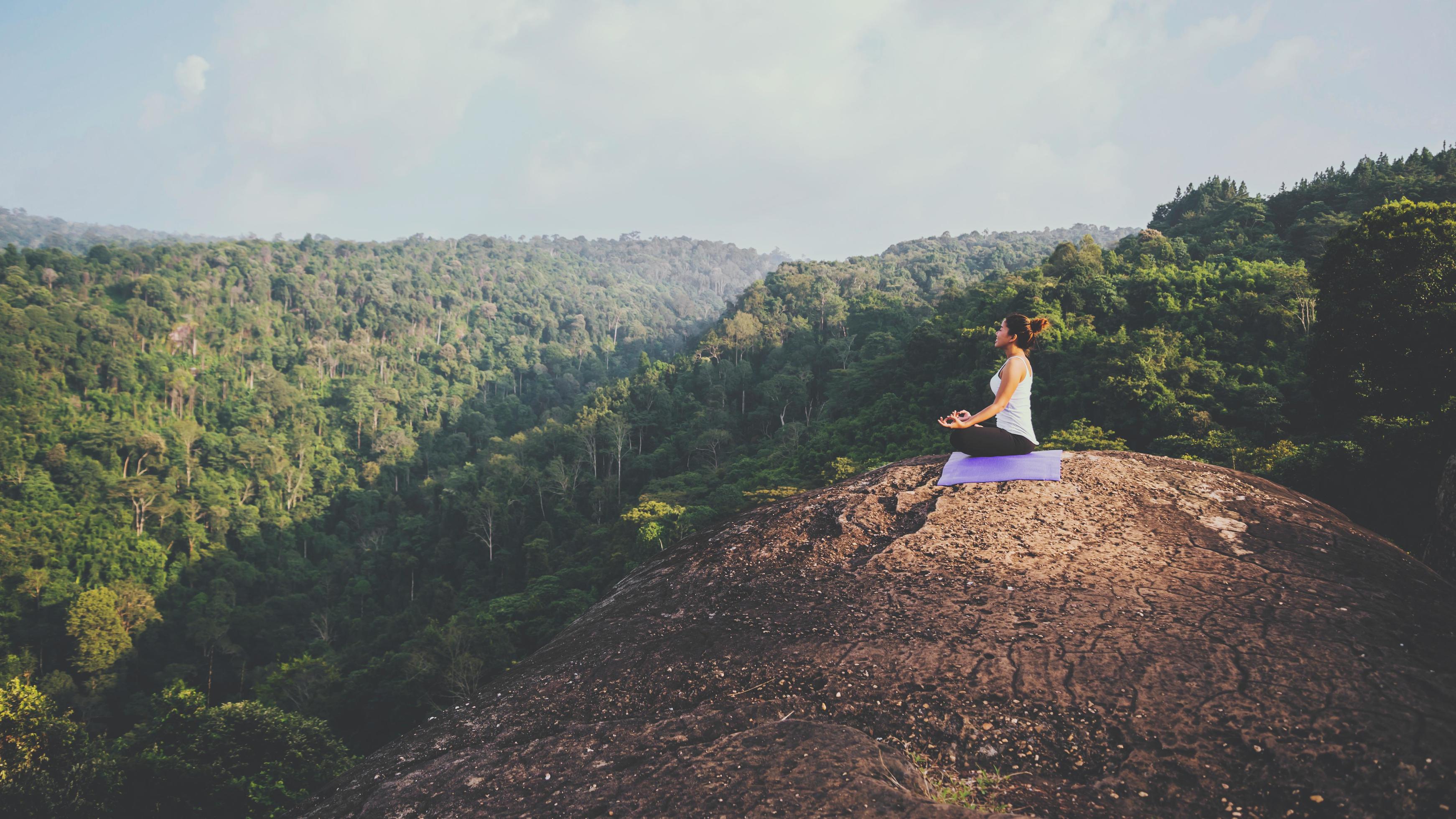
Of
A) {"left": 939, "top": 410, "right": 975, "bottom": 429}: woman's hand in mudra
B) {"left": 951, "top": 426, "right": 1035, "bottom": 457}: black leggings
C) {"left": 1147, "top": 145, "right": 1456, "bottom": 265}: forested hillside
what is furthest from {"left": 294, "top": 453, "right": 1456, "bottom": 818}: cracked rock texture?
{"left": 1147, "top": 145, "right": 1456, "bottom": 265}: forested hillside

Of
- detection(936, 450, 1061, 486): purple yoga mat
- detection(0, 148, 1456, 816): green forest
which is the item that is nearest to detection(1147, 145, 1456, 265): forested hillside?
detection(0, 148, 1456, 816): green forest

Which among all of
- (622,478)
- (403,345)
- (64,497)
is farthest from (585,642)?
(403,345)

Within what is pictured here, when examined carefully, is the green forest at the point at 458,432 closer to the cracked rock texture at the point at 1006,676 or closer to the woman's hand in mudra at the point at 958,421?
the cracked rock texture at the point at 1006,676

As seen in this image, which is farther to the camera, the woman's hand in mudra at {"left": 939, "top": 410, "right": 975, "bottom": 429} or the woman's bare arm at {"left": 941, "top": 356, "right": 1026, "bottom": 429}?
the woman's hand in mudra at {"left": 939, "top": 410, "right": 975, "bottom": 429}

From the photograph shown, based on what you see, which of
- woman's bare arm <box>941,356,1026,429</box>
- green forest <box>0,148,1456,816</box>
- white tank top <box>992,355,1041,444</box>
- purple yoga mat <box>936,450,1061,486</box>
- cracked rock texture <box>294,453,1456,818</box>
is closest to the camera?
cracked rock texture <box>294,453,1456,818</box>

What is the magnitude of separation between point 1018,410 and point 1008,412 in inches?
3.3

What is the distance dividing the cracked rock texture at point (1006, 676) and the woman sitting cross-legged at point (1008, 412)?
0.41 meters

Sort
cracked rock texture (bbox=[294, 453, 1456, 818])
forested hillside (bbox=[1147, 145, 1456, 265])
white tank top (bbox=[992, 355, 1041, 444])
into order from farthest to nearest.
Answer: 1. forested hillside (bbox=[1147, 145, 1456, 265])
2. white tank top (bbox=[992, 355, 1041, 444])
3. cracked rock texture (bbox=[294, 453, 1456, 818])

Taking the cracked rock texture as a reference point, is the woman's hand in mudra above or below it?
above

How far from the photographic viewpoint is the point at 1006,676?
4.59 m

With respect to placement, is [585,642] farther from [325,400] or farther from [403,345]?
[403,345]

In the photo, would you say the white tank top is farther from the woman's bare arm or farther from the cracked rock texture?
the cracked rock texture

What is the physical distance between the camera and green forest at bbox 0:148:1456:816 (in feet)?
49.9

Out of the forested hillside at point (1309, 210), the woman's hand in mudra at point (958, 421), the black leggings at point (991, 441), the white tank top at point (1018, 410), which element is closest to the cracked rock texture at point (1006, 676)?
the black leggings at point (991, 441)
